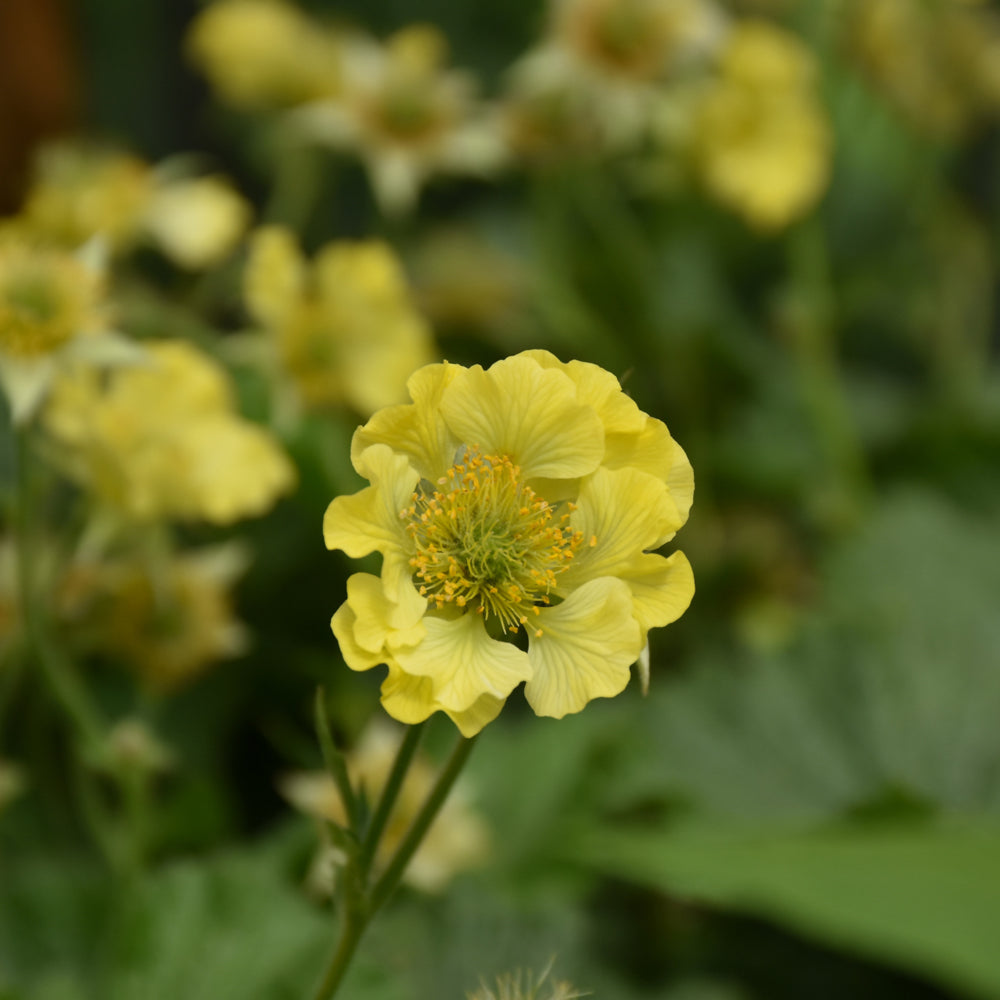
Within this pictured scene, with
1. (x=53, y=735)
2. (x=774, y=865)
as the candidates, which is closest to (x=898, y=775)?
(x=774, y=865)

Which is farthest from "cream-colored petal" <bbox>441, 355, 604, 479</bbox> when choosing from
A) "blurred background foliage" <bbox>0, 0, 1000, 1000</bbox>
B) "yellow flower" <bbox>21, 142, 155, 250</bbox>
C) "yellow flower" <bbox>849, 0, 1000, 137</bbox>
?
"yellow flower" <bbox>849, 0, 1000, 137</bbox>

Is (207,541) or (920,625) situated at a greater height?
(207,541)

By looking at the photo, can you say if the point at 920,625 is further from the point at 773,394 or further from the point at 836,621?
the point at 773,394

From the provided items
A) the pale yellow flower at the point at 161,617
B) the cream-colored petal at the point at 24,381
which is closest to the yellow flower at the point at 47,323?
the cream-colored petal at the point at 24,381

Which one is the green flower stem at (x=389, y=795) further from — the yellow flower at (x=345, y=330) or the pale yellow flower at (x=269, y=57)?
the pale yellow flower at (x=269, y=57)

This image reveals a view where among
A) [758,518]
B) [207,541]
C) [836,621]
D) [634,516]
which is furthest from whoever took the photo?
[758,518]

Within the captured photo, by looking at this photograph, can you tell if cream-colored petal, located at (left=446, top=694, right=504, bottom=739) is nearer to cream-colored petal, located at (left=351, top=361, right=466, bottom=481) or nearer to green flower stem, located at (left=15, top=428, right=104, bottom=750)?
cream-colored petal, located at (left=351, top=361, right=466, bottom=481)

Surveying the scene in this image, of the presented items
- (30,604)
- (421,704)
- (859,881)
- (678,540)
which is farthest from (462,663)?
(678,540)
